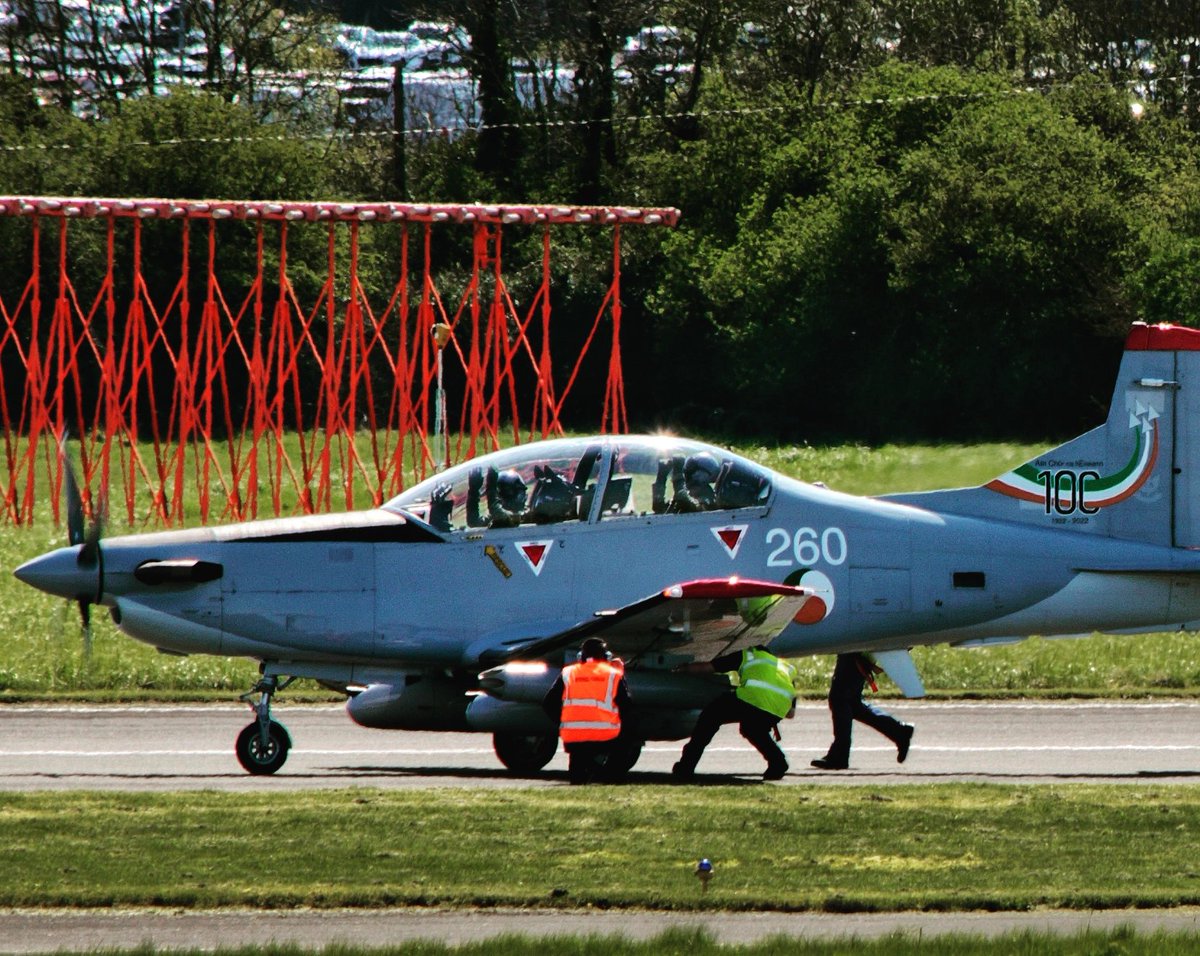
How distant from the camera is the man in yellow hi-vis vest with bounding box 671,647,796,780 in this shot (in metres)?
14.3

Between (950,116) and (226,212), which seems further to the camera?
(950,116)

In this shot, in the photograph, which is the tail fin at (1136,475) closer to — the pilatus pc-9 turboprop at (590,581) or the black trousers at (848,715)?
the pilatus pc-9 turboprop at (590,581)

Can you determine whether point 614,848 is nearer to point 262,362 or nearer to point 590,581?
point 590,581

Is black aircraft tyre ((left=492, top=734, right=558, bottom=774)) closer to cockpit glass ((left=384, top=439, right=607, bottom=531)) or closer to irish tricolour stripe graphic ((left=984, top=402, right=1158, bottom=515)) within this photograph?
cockpit glass ((left=384, top=439, right=607, bottom=531))

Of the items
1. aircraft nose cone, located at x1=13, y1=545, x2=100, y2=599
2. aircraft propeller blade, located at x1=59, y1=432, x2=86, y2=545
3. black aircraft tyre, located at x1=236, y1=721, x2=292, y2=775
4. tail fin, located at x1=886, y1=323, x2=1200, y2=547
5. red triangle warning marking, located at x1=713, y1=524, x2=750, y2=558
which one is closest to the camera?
aircraft nose cone, located at x1=13, y1=545, x2=100, y2=599

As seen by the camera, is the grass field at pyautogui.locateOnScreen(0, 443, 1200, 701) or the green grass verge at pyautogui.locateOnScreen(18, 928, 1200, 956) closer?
the green grass verge at pyautogui.locateOnScreen(18, 928, 1200, 956)

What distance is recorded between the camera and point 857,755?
54.2ft

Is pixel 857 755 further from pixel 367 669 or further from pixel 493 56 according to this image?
pixel 493 56

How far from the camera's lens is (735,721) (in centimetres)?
1434

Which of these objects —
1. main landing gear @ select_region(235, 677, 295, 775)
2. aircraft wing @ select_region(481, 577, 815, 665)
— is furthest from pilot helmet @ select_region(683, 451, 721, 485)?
main landing gear @ select_region(235, 677, 295, 775)

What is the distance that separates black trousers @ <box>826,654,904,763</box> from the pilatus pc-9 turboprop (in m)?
0.30

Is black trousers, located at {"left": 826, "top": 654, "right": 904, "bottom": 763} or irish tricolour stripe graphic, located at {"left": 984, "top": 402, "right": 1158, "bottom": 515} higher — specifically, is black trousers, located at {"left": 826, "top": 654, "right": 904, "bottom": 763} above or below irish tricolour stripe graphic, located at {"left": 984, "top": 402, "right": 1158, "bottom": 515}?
below

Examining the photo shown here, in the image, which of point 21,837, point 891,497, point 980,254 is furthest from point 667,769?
point 980,254

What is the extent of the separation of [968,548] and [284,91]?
49960 mm
